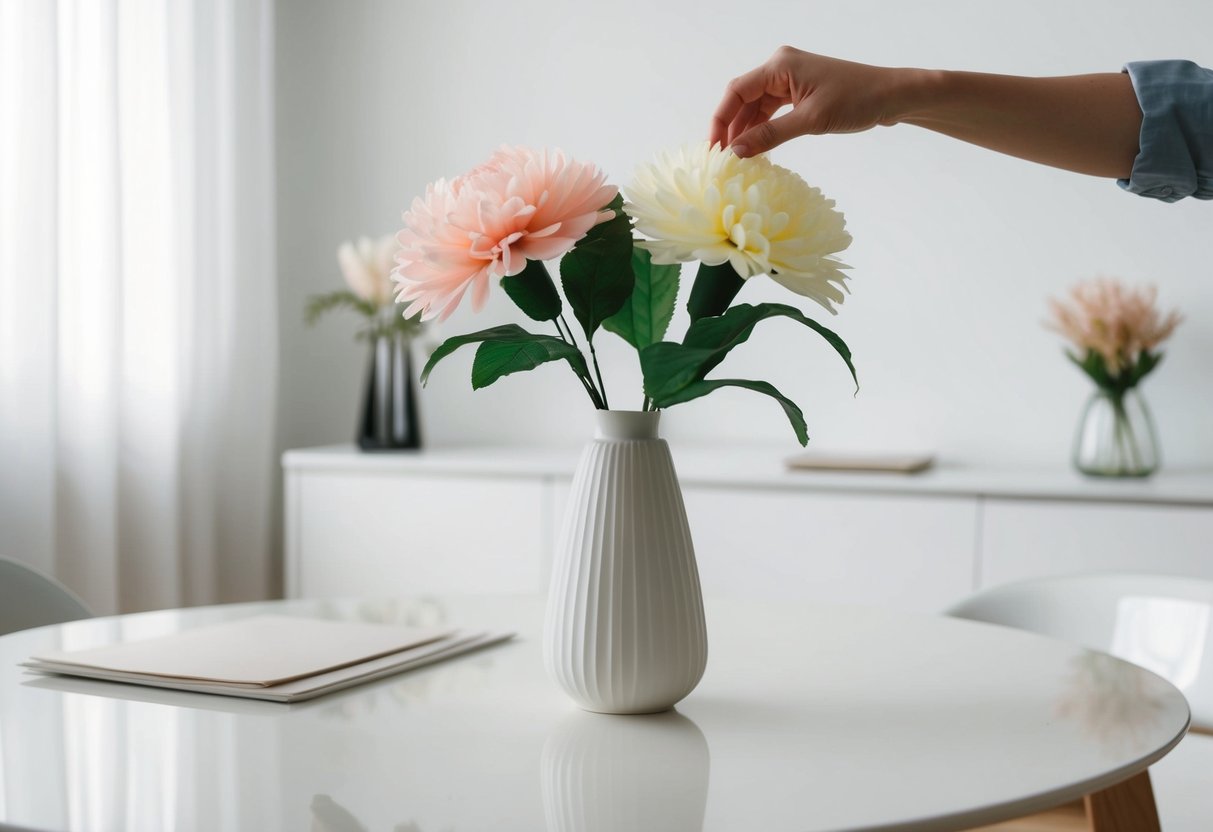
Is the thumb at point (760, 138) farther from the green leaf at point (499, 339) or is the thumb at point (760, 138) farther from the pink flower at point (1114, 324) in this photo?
the pink flower at point (1114, 324)

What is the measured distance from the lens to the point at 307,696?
99cm

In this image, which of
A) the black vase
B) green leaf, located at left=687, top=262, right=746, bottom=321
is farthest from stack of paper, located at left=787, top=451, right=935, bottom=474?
green leaf, located at left=687, top=262, right=746, bottom=321

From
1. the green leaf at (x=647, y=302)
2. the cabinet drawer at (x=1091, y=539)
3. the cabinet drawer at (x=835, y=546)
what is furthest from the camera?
the cabinet drawer at (x=835, y=546)

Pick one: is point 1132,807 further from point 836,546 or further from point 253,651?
point 836,546

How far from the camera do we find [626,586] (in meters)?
0.89

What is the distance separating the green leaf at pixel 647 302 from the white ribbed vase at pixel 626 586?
8 cm

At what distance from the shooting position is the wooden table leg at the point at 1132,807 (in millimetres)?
1250

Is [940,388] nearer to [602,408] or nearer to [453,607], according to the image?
[453,607]

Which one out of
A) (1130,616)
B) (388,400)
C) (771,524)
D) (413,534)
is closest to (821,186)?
(771,524)

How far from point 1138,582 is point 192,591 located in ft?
7.04

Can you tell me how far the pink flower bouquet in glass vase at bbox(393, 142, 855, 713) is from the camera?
85cm

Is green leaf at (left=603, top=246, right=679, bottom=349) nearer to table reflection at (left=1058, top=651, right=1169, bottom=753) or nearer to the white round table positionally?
the white round table

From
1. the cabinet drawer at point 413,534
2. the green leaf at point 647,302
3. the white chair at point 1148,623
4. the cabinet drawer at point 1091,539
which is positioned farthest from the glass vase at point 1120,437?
the green leaf at point 647,302

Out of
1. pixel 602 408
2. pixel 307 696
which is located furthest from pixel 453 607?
pixel 602 408
